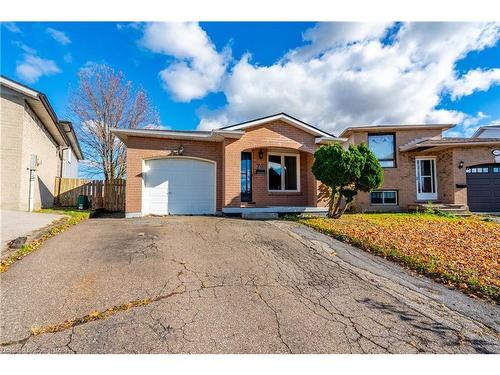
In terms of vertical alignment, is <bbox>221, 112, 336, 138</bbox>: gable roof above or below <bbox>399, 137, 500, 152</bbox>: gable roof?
above

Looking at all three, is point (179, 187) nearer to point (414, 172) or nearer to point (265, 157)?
point (265, 157)

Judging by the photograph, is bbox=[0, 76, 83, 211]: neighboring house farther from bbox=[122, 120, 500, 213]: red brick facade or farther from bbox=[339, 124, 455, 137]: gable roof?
bbox=[339, 124, 455, 137]: gable roof

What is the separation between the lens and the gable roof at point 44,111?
9.18 meters

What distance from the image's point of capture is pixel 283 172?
39.3 ft

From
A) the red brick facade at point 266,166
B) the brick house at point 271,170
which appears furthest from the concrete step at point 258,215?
the red brick facade at point 266,166

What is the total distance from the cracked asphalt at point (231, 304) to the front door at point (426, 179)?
11443 mm

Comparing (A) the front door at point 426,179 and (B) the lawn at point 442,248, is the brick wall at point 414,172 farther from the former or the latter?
(B) the lawn at point 442,248

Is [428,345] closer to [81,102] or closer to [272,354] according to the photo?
[272,354]

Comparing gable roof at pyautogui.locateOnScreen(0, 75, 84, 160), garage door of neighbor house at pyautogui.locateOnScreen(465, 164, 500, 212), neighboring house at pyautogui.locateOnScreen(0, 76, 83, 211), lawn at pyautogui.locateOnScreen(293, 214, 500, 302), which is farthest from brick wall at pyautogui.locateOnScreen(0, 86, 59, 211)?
garage door of neighbor house at pyautogui.locateOnScreen(465, 164, 500, 212)

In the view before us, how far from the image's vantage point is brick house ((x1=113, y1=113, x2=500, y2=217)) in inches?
408

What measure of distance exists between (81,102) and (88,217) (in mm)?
13630

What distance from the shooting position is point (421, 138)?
14.1 meters

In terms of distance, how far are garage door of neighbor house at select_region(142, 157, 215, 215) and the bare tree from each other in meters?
11.0

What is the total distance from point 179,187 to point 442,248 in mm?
9161
